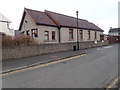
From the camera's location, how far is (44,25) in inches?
566

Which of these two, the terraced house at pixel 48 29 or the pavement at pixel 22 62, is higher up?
the terraced house at pixel 48 29

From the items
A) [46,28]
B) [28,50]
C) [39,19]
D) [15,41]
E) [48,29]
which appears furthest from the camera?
[48,29]

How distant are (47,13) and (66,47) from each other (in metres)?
8.75

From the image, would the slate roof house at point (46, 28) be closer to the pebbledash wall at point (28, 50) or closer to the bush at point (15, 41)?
the pebbledash wall at point (28, 50)

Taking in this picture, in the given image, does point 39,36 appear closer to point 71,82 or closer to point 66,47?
point 66,47

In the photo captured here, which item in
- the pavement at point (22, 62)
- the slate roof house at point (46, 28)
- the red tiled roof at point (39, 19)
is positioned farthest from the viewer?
the red tiled roof at point (39, 19)

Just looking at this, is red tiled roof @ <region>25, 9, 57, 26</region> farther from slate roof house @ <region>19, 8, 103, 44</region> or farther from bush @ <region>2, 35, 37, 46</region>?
bush @ <region>2, 35, 37, 46</region>

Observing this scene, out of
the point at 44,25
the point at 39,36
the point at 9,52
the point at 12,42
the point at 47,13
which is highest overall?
the point at 47,13

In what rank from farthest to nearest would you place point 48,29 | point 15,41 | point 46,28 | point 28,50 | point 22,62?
point 48,29
point 46,28
point 28,50
point 15,41
point 22,62

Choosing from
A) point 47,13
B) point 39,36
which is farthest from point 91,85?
point 47,13

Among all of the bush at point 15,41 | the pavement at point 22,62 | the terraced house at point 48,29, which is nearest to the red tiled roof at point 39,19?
the terraced house at point 48,29

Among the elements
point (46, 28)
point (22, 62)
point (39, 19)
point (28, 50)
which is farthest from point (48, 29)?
point (22, 62)

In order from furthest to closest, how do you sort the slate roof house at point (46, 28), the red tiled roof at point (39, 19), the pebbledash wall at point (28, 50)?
1. the red tiled roof at point (39, 19)
2. the slate roof house at point (46, 28)
3. the pebbledash wall at point (28, 50)

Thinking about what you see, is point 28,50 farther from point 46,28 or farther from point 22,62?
point 46,28
